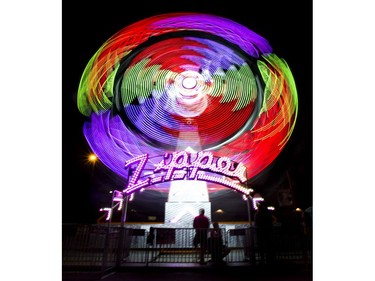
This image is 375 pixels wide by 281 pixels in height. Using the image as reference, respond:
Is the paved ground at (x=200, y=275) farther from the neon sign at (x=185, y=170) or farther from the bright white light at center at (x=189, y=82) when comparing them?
the bright white light at center at (x=189, y=82)

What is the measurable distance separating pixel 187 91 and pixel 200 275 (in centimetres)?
561

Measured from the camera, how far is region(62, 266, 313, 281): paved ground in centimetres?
618

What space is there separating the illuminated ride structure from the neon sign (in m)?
1.59

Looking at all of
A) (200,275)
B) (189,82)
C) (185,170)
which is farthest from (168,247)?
(189,82)

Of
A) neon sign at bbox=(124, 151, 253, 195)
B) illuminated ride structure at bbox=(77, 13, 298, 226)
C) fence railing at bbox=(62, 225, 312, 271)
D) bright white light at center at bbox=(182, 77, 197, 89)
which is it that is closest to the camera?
fence railing at bbox=(62, 225, 312, 271)

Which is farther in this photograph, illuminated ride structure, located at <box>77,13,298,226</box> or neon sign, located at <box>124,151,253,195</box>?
illuminated ride structure, located at <box>77,13,298,226</box>

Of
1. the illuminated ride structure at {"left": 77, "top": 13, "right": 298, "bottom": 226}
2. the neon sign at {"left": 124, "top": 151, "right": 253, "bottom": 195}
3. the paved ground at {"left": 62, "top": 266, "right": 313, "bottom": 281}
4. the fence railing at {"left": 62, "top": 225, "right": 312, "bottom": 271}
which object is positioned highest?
the illuminated ride structure at {"left": 77, "top": 13, "right": 298, "bottom": 226}

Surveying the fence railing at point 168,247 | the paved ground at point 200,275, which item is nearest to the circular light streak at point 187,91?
the fence railing at point 168,247

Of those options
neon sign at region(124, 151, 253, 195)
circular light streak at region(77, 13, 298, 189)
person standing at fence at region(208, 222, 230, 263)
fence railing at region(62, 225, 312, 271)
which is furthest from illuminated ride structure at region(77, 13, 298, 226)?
person standing at fence at region(208, 222, 230, 263)

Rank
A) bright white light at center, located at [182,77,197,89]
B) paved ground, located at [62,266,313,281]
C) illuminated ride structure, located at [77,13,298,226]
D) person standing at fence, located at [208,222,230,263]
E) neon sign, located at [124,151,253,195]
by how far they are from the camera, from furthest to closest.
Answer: bright white light at center, located at [182,77,197,89]
illuminated ride structure, located at [77,13,298,226]
neon sign, located at [124,151,253,195]
person standing at fence, located at [208,222,230,263]
paved ground, located at [62,266,313,281]

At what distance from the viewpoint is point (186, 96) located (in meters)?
10.8

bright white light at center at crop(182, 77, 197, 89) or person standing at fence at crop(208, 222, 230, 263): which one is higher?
bright white light at center at crop(182, 77, 197, 89)

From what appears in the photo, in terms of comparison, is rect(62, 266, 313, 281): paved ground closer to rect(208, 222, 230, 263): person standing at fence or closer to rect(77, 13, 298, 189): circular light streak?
rect(208, 222, 230, 263): person standing at fence
